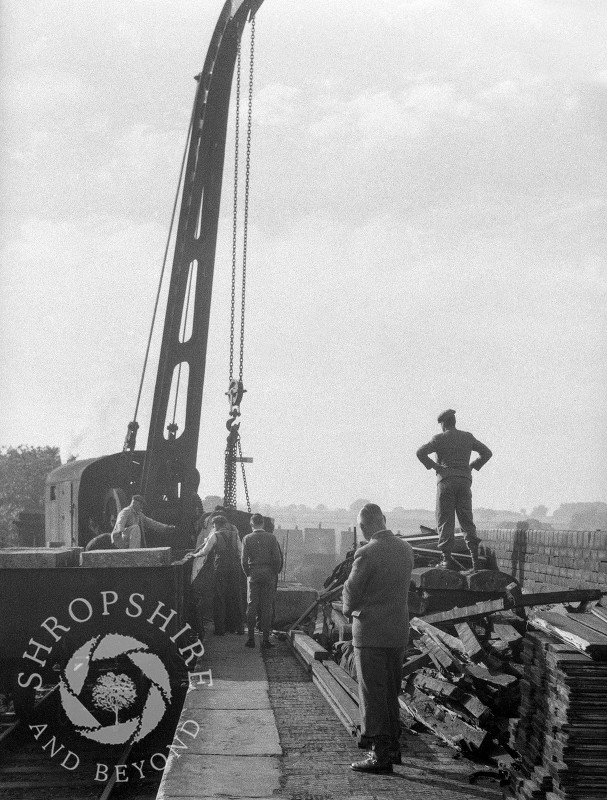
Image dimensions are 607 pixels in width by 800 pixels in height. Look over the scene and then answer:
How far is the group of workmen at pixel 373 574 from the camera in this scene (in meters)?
6.52

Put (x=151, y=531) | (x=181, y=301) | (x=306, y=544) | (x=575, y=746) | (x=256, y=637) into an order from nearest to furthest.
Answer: (x=575, y=746), (x=256, y=637), (x=151, y=531), (x=181, y=301), (x=306, y=544)

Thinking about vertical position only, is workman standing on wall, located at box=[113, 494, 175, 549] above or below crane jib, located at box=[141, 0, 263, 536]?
below

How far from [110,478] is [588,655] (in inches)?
511

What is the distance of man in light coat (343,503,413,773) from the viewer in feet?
21.3

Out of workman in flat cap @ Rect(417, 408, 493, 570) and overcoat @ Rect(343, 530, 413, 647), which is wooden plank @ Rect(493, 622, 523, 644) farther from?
overcoat @ Rect(343, 530, 413, 647)

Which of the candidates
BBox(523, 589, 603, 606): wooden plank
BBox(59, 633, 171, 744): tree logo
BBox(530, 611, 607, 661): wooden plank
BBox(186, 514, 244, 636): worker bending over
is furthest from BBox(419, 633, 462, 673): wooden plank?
BBox(186, 514, 244, 636): worker bending over

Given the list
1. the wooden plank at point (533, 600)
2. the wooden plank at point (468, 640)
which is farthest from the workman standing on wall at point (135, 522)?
the wooden plank at point (533, 600)

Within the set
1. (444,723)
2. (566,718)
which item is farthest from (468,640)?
(566,718)

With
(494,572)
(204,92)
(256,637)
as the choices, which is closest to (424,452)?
(494,572)

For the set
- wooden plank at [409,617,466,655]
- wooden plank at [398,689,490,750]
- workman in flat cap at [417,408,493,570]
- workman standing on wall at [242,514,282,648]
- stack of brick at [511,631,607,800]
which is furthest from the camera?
workman standing on wall at [242,514,282,648]

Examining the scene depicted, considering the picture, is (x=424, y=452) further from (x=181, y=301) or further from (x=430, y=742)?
(x=181, y=301)

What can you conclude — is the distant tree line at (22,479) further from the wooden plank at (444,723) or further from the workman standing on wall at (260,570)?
the wooden plank at (444,723)

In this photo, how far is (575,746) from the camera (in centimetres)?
501

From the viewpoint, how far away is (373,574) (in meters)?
6.59
